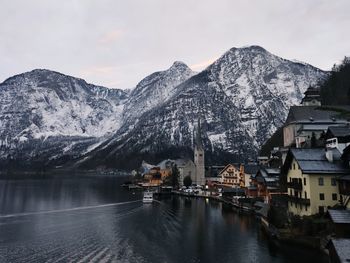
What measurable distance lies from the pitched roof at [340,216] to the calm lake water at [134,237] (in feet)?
16.2

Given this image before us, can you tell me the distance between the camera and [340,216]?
41.8 m

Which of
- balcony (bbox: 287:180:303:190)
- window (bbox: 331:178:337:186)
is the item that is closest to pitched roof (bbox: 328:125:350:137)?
window (bbox: 331:178:337:186)

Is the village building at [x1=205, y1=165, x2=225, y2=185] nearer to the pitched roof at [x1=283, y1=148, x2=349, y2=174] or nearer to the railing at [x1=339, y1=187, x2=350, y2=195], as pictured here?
the pitched roof at [x1=283, y1=148, x2=349, y2=174]

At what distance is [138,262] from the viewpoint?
4200 cm

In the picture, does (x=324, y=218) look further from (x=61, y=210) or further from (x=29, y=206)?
(x=29, y=206)

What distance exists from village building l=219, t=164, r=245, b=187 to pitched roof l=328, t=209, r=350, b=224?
Result: 2988 inches

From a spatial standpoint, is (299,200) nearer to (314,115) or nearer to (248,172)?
(314,115)

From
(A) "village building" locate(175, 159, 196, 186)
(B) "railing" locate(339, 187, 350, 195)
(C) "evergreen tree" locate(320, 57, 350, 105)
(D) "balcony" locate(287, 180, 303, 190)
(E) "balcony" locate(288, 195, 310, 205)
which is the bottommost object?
(E) "balcony" locate(288, 195, 310, 205)

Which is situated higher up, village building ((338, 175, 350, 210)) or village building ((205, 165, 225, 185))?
village building ((205, 165, 225, 185))

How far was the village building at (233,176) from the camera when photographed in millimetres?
121675

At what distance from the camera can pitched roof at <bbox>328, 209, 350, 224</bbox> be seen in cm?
4088

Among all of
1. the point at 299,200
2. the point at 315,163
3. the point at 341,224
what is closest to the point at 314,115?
the point at 315,163

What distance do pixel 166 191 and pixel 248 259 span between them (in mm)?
107668

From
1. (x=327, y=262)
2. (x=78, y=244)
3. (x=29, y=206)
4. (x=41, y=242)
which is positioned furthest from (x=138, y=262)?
(x=29, y=206)
